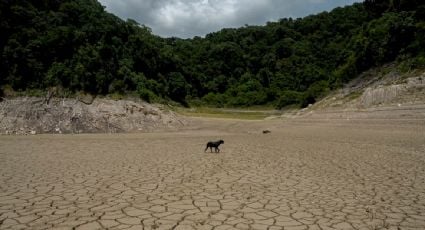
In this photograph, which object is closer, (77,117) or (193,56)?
(77,117)

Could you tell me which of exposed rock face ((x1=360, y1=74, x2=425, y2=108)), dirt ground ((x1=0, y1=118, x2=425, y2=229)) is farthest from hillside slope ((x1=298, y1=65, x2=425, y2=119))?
dirt ground ((x1=0, y1=118, x2=425, y2=229))

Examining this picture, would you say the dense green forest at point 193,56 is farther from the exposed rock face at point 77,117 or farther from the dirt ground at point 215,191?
the dirt ground at point 215,191

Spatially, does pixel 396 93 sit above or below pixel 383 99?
above

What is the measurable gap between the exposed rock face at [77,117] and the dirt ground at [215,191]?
1813cm

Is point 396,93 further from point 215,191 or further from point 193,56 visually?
point 193,56

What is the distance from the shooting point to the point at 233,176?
360 inches

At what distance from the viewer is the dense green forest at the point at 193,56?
3931 centimetres

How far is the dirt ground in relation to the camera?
17.9 ft

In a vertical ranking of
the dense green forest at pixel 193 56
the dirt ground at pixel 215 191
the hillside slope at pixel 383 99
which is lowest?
the dirt ground at pixel 215 191

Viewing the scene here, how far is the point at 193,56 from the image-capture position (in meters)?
92.6

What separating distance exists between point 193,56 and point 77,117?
206 ft

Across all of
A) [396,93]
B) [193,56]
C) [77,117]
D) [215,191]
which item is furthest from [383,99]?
[193,56]

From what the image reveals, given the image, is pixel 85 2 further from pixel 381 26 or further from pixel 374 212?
pixel 374 212

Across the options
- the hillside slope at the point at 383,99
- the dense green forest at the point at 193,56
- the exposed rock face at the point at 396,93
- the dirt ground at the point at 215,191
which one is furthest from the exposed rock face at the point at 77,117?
the dirt ground at the point at 215,191
